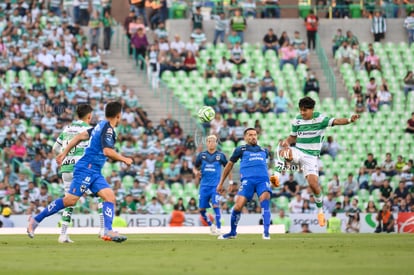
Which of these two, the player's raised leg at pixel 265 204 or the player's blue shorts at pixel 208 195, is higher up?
the player's raised leg at pixel 265 204

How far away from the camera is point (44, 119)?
129 ft

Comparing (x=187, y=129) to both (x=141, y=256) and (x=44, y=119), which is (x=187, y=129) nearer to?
(x=44, y=119)

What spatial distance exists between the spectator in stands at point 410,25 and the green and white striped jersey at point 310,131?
83.3 feet

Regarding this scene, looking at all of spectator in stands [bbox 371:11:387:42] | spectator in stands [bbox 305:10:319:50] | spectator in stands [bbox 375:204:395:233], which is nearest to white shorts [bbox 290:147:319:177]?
spectator in stands [bbox 375:204:395:233]

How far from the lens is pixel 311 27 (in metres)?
46.8

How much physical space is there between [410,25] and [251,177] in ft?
84.3

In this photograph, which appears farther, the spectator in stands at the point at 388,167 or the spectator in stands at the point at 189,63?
the spectator in stands at the point at 189,63

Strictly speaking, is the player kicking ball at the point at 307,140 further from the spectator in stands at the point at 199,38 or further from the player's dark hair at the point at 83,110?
the spectator in stands at the point at 199,38

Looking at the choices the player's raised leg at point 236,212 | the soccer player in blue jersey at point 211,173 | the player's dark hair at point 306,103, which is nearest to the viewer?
the player's dark hair at point 306,103

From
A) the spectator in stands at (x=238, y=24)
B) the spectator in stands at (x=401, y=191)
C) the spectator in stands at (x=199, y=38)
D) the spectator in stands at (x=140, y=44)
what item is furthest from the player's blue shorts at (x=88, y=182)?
the spectator in stands at (x=238, y=24)

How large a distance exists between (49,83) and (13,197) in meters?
6.97

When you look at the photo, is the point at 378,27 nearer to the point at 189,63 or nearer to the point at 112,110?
the point at 189,63

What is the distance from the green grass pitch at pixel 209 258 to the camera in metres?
13.6

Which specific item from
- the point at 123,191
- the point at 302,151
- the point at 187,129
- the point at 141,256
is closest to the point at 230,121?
the point at 187,129
